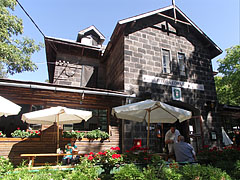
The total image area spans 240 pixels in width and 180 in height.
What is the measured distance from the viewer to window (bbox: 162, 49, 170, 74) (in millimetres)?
9875

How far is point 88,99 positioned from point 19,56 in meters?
10.5

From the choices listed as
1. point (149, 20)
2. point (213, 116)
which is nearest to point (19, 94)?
point (149, 20)

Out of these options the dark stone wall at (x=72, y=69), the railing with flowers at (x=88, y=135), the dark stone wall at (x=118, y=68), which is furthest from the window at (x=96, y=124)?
the dark stone wall at (x=72, y=69)

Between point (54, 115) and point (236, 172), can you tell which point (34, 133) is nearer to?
point (54, 115)

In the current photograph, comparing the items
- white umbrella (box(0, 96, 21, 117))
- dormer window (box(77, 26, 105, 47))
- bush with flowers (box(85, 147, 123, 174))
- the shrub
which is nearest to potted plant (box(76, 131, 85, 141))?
white umbrella (box(0, 96, 21, 117))

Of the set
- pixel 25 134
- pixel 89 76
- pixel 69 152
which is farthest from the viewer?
pixel 89 76

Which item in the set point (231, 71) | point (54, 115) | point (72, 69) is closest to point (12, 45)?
point (72, 69)

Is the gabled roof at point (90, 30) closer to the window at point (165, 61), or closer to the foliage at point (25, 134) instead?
the window at point (165, 61)

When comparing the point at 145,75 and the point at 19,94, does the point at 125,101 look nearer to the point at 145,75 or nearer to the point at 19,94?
the point at 145,75

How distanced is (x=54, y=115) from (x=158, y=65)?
6.16 metres

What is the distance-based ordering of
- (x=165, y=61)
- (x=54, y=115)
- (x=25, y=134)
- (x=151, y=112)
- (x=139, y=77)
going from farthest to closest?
(x=165, y=61) → (x=139, y=77) → (x=25, y=134) → (x=54, y=115) → (x=151, y=112)

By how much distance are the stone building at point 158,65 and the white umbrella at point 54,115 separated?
2276 mm

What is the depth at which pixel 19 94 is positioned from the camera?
7180mm

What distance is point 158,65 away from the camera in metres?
9.58
